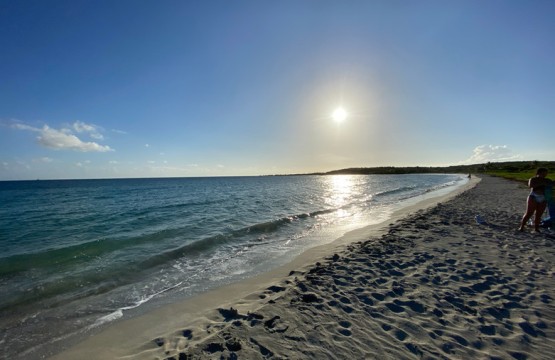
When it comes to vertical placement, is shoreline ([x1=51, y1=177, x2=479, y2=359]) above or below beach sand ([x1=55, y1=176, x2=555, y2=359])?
below

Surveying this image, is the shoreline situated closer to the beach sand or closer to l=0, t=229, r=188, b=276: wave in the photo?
the beach sand

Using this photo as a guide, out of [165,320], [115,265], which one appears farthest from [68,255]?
[165,320]

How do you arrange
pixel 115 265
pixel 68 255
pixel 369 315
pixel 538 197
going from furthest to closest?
1. pixel 68 255
2. pixel 538 197
3. pixel 115 265
4. pixel 369 315

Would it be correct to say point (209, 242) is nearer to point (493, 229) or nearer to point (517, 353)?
point (517, 353)

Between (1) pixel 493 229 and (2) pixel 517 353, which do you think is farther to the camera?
(1) pixel 493 229

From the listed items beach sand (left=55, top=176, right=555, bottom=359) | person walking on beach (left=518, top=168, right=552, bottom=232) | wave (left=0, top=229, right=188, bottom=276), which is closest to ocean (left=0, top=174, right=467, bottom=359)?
wave (left=0, top=229, right=188, bottom=276)

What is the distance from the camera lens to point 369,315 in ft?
17.9

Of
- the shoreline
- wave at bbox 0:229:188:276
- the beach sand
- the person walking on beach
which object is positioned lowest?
wave at bbox 0:229:188:276

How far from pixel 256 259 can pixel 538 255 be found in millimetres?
9619

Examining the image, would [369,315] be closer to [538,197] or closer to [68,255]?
[538,197]

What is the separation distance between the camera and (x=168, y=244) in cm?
1369

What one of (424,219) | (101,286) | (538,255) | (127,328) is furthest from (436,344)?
(424,219)

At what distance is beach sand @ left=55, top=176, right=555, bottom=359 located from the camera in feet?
14.6

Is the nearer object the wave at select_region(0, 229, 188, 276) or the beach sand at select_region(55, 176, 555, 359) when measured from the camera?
the beach sand at select_region(55, 176, 555, 359)
